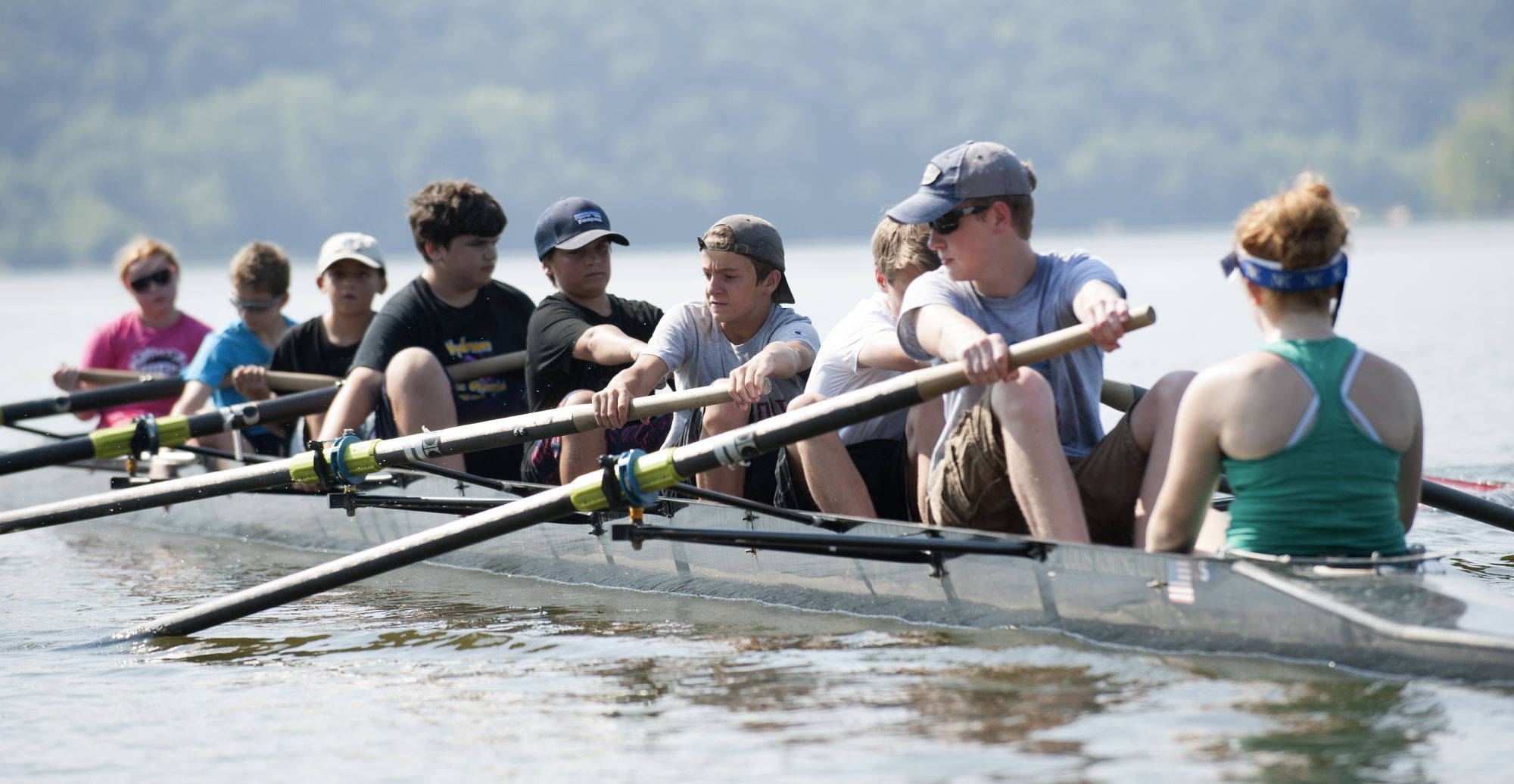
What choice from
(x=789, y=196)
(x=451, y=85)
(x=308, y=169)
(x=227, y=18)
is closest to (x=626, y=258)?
(x=789, y=196)


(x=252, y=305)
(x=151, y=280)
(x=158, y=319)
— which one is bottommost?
(x=252, y=305)

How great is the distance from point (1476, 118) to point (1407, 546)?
→ 8512 centimetres

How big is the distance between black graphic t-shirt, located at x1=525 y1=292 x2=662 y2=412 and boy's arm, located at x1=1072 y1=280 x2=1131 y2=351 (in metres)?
2.42

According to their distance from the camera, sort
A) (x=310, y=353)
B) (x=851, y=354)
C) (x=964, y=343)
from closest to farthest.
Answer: (x=964, y=343)
(x=851, y=354)
(x=310, y=353)

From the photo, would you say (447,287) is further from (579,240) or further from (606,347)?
(606,347)

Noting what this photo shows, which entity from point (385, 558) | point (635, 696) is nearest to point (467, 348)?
point (385, 558)

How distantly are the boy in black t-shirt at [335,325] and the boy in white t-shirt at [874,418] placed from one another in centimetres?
325

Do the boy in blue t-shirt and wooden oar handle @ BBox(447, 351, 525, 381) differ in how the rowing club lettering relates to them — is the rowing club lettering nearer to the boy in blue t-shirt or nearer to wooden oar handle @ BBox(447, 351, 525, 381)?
wooden oar handle @ BBox(447, 351, 525, 381)

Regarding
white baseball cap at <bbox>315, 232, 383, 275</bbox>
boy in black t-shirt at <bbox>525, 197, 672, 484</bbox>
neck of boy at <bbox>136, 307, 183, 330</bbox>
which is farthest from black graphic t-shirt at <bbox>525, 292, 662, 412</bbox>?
neck of boy at <bbox>136, 307, 183, 330</bbox>

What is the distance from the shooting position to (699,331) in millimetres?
5750

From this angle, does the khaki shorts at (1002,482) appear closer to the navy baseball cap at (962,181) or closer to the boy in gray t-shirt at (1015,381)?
the boy in gray t-shirt at (1015,381)

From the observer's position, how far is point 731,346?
5738mm

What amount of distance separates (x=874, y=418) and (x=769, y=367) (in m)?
0.39

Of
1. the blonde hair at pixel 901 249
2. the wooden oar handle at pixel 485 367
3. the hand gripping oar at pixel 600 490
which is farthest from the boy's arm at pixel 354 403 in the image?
the blonde hair at pixel 901 249
